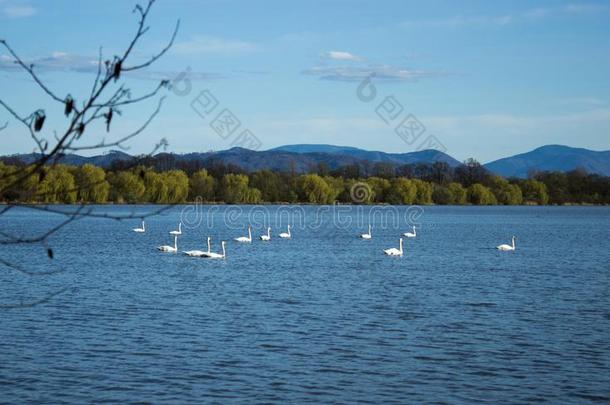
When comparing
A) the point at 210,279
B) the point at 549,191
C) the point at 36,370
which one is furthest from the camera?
the point at 549,191

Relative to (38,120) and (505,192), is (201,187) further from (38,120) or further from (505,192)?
(38,120)

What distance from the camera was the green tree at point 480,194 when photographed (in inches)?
6427

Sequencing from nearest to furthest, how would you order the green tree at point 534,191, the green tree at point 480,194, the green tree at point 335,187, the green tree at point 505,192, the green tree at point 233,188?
1. the green tree at point 233,188
2. the green tree at point 335,187
3. the green tree at point 480,194
4. the green tree at point 505,192
5. the green tree at point 534,191

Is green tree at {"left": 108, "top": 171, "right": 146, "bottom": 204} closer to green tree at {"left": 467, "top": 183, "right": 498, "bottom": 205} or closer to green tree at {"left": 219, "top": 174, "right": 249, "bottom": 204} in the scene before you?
green tree at {"left": 219, "top": 174, "right": 249, "bottom": 204}

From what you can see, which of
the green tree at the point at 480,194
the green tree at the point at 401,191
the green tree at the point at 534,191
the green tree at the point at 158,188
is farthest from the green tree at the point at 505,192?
the green tree at the point at 158,188

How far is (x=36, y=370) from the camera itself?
14820 mm

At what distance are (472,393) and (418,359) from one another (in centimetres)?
253

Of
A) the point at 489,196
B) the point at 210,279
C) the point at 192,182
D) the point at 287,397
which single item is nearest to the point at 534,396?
the point at 287,397

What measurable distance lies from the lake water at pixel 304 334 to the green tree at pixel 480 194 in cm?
12788

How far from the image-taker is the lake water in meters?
13.9

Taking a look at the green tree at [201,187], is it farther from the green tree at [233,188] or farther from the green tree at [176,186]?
the green tree at [176,186]

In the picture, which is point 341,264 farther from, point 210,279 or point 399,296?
point 399,296

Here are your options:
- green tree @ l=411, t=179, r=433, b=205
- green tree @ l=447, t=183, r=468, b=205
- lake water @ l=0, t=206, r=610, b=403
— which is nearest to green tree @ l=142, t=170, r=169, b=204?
green tree @ l=411, t=179, r=433, b=205

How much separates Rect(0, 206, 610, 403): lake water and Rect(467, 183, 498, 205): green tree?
127885 mm
